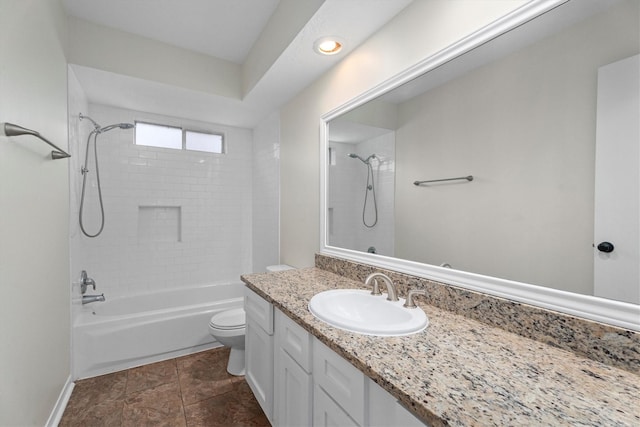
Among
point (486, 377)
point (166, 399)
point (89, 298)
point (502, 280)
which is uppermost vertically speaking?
point (502, 280)

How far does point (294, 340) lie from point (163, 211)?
259 cm

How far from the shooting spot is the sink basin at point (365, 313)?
1.00 metres

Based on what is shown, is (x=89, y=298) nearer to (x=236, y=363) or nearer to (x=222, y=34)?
(x=236, y=363)

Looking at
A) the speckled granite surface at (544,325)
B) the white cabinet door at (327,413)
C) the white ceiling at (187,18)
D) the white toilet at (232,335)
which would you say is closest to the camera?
the speckled granite surface at (544,325)

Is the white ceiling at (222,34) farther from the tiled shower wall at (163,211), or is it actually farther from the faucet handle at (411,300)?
the faucet handle at (411,300)

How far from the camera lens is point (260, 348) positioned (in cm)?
163

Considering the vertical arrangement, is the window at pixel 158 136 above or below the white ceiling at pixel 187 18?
below

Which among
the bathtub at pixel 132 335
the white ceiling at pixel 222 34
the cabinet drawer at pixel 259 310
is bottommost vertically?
the bathtub at pixel 132 335

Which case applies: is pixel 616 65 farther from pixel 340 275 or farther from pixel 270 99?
pixel 270 99

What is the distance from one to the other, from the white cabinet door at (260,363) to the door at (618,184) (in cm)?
138

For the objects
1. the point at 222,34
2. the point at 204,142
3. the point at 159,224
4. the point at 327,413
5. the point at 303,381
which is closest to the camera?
the point at 327,413

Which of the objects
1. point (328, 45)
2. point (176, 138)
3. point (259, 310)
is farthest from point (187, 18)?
point (259, 310)

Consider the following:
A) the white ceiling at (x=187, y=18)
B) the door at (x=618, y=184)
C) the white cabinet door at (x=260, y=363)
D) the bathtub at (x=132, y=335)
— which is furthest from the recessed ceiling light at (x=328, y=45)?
the bathtub at (x=132, y=335)

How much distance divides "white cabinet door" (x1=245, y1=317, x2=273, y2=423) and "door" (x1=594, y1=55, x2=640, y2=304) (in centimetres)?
138
